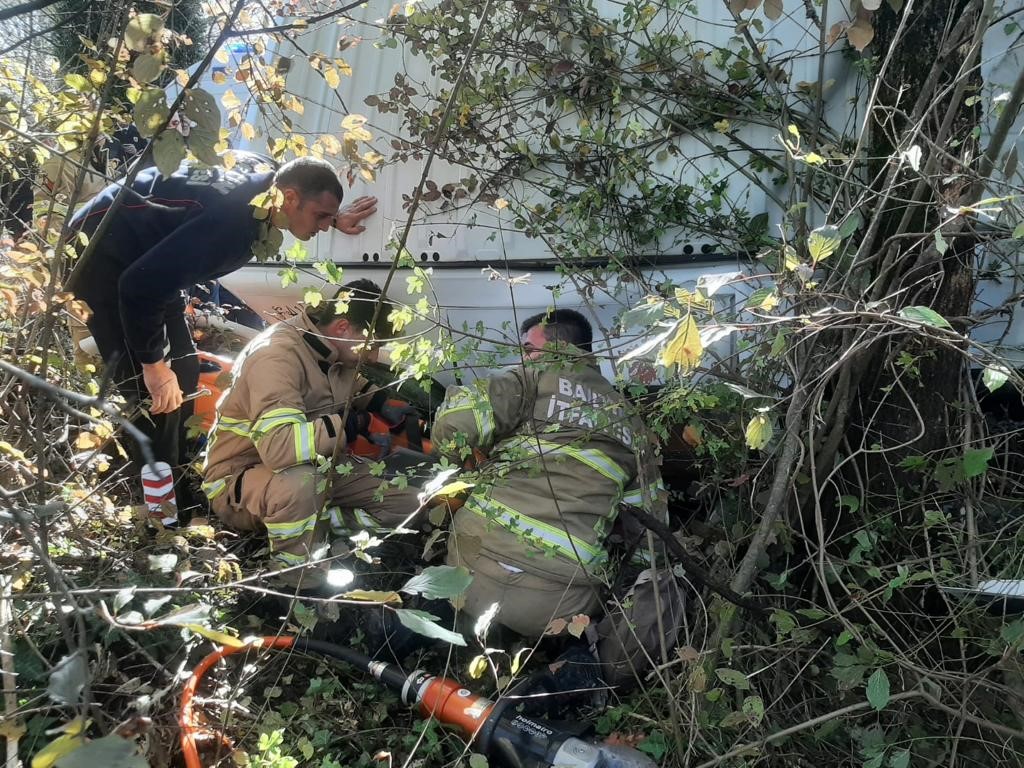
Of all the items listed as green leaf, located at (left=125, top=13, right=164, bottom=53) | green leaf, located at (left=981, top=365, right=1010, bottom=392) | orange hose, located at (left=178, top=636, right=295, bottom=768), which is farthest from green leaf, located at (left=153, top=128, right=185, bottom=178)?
green leaf, located at (left=981, top=365, right=1010, bottom=392)

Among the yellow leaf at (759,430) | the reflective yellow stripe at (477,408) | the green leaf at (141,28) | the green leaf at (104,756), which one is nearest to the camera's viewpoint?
the green leaf at (104,756)

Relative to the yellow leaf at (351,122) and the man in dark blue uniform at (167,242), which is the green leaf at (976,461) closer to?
the yellow leaf at (351,122)

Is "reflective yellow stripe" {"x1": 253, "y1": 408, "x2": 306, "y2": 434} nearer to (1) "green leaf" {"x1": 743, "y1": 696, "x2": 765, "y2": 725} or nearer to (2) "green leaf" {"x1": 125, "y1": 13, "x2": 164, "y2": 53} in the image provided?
(2) "green leaf" {"x1": 125, "y1": 13, "x2": 164, "y2": 53}

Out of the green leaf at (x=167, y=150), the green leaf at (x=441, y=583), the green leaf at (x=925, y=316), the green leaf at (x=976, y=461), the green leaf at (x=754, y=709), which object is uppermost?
the green leaf at (x=167, y=150)

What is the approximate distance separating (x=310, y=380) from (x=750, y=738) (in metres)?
2.06

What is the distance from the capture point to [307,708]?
95.4 inches

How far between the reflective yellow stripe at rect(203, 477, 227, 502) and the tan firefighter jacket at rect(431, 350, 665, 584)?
96 cm

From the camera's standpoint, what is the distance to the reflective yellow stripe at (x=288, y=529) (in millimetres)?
2918

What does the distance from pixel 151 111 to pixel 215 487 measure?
1.93 m

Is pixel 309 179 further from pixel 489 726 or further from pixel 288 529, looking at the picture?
pixel 489 726

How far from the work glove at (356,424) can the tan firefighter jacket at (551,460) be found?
0.76 meters

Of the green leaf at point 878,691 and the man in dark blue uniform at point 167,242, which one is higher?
the man in dark blue uniform at point 167,242

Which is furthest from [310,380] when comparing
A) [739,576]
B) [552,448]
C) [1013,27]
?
[1013,27]

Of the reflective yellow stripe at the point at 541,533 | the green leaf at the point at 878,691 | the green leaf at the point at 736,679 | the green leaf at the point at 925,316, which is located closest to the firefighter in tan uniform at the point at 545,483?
the reflective yellow stripe at the point at 541,533
